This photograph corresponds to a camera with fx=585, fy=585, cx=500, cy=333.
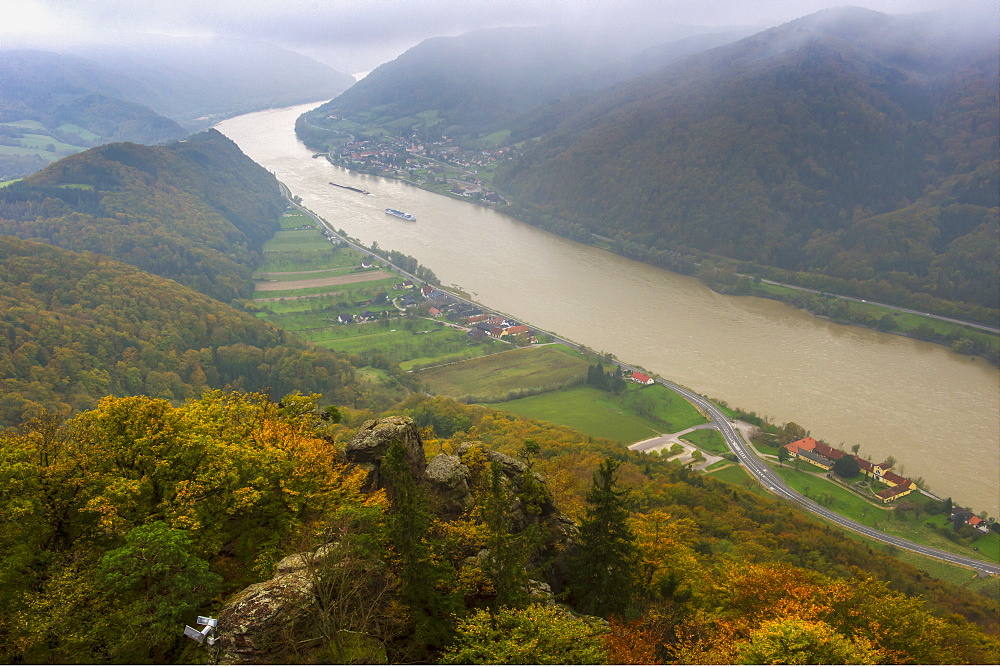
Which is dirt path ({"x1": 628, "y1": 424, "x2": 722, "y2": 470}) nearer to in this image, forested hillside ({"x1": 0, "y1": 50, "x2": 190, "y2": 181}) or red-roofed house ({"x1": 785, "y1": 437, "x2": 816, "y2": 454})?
red-roofed house ({"x1": 785, "y1": 437, "x2": 816, "y2": 454})

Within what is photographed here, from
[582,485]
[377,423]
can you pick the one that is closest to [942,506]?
[582,485]

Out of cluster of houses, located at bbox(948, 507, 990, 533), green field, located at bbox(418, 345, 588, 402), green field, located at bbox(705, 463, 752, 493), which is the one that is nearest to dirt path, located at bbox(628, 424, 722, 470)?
green field, located at bbox(705, 463, 752, 493)

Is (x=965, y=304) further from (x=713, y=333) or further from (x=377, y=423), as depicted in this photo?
(x=377, y=423)

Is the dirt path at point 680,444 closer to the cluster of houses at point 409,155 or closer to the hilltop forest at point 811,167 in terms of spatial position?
the hilltop forest at point 811,167

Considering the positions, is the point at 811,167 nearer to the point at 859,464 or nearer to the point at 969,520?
the point at 859,464

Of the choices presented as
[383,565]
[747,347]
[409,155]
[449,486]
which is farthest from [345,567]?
[409,155]

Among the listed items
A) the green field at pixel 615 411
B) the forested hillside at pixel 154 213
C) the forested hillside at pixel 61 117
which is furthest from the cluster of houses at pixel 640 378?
the forested hillside at pixel 61 117
